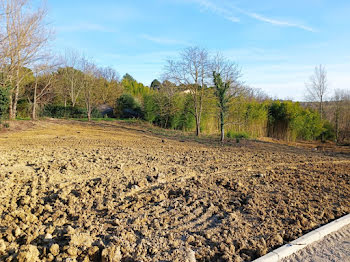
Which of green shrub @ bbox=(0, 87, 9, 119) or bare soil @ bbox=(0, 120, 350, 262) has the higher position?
green shrub @ bbox=(0, 87, 9, 119)

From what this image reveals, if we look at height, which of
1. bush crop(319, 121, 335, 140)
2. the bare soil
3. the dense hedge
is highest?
the dense hedge

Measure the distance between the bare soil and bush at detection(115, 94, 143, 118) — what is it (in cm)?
1851

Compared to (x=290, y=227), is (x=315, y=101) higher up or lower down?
higher up

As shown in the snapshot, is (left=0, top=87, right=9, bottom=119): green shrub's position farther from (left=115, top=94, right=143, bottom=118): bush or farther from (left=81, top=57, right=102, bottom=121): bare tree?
(left=115, top=94, right=143, bottom=118): bush

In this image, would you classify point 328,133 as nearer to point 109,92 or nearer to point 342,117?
point 342,117

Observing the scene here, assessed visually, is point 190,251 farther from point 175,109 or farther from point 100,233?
point 175,109

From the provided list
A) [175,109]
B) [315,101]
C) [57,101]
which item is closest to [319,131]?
[315,101]

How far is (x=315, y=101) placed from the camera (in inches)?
887

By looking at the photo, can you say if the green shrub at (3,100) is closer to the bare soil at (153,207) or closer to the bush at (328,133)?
the bare soil at (153,207)

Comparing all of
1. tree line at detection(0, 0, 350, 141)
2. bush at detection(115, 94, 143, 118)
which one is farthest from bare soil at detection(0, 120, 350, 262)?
bush at detection(115, 94, 143, 118)

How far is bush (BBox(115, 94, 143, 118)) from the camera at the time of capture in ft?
81.2

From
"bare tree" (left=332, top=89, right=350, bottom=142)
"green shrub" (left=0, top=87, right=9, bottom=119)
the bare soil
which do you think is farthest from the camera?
"bare tree" (left=332, top=89, right=350, bottom=142)

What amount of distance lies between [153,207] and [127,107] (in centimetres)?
2209

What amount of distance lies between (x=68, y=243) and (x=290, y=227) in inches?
107
